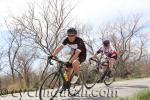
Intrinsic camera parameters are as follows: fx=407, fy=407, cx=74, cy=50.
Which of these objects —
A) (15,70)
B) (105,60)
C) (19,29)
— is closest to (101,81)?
(105,60)

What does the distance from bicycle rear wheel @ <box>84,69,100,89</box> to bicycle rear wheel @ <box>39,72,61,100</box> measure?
13.7 feet

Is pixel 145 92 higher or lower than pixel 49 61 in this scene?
lower

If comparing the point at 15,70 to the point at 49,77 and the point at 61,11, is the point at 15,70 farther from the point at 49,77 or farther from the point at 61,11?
the point at 49,77

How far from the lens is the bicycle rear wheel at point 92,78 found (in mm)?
15827

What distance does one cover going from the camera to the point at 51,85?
37.1 feet

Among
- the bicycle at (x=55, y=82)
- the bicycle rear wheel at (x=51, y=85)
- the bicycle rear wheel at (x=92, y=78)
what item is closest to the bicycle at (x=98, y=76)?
the bicycle rear wheel at (x=92, y=78)

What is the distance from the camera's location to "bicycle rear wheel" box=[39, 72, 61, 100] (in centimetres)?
1089

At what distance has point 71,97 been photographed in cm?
1211

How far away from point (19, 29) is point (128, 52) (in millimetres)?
20653

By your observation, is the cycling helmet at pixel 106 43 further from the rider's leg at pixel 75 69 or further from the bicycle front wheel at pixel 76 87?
the rider's leg at pixel 75 69

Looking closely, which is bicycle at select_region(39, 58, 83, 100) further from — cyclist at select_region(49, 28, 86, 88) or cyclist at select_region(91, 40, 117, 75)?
cyclist at select_region(91, 40, 117, 75)

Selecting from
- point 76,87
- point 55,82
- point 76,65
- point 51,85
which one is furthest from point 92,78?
point 55,82

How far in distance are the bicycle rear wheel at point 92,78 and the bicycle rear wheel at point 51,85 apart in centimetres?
417

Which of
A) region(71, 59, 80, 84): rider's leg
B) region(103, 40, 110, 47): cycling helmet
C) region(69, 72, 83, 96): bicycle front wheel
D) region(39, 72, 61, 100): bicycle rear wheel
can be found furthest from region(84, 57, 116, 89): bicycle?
region(39, 72, 61, 100): bicycle rear wheel
